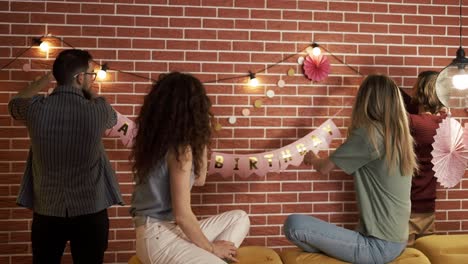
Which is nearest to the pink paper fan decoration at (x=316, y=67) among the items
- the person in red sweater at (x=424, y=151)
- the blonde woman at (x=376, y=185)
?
the person in red sweater at (x=424, y=151)

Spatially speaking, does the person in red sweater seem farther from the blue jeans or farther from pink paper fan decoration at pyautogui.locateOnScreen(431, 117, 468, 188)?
the blue jeans

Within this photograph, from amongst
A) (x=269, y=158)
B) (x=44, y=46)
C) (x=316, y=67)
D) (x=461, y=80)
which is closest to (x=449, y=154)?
(x=461, y=80)

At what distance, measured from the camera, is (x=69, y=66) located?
8.38 feet

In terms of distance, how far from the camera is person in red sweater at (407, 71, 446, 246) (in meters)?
3.30

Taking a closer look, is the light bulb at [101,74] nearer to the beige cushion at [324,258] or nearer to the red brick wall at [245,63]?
the red brick wall at [245,63]

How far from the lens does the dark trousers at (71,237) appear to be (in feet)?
8.26

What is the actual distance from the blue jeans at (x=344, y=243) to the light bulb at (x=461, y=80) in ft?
3.07

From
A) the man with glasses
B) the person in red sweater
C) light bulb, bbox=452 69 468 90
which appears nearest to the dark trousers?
the man with glasses

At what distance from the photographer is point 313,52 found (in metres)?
3.48

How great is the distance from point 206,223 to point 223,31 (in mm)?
1420

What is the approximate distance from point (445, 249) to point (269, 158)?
1077 mm

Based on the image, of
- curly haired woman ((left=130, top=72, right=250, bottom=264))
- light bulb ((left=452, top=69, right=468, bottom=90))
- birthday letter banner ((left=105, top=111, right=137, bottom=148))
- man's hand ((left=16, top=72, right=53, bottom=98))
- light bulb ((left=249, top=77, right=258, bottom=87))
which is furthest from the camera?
light bulb ((left=249, top=77, right=258, bottom=87))

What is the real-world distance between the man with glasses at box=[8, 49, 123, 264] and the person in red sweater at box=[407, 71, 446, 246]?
1833 millimetres

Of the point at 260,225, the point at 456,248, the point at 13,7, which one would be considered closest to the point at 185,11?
the point at 13,7
